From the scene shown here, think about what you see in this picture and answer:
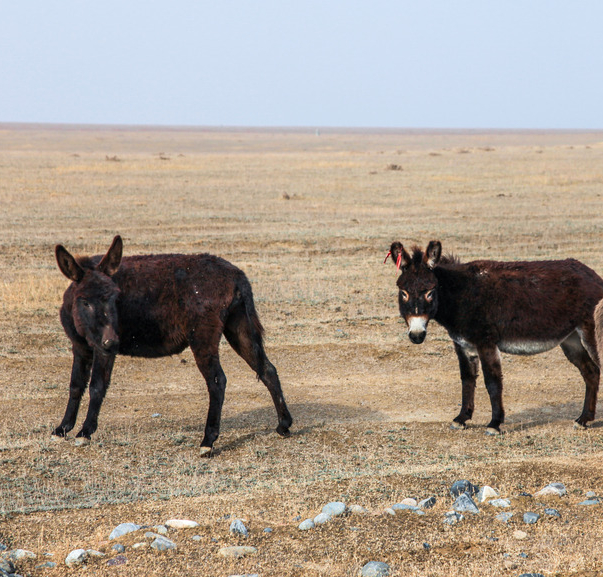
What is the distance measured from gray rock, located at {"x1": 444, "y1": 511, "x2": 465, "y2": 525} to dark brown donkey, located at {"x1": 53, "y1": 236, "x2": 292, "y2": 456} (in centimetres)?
262

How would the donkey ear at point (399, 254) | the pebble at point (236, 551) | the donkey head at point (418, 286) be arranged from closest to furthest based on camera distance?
→ the pebble at point (236, 551), the donkey head at point (418, 286), the donkey ear at point (399, 254)

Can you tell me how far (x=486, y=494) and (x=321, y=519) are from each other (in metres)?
1.35

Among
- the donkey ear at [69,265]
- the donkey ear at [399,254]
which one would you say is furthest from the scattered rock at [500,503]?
the donkey ear at [69,265]

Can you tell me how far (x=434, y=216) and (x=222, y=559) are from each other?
2164cm

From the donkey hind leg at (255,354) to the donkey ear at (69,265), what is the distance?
5.01 ft

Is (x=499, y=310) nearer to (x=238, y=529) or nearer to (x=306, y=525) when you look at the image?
(x=306, y=525)

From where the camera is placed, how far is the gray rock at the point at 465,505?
576 cm

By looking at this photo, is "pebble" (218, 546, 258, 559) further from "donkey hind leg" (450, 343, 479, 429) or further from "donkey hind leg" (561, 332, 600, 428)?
"donkey hind leg" (561, 332, 600, 428)

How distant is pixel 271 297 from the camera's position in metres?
14.6

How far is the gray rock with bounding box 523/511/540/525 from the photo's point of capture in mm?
5559

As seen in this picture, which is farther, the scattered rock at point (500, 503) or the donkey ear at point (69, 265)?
the donkey ear at point (69, 265)

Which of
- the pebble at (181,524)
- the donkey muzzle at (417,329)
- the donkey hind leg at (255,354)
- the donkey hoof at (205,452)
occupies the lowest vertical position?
the donkey hoof at (205,452)

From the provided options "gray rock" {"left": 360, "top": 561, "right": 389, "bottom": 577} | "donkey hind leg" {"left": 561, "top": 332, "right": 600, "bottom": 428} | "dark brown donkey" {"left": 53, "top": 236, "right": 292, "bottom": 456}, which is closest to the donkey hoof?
"dark brown donkey" {"left": 53, "top": 236, "right": 292, "bottom": 456}

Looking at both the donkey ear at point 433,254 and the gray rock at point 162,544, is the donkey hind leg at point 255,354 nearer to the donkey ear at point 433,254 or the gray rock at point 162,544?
the donkey ear at point 433,254
